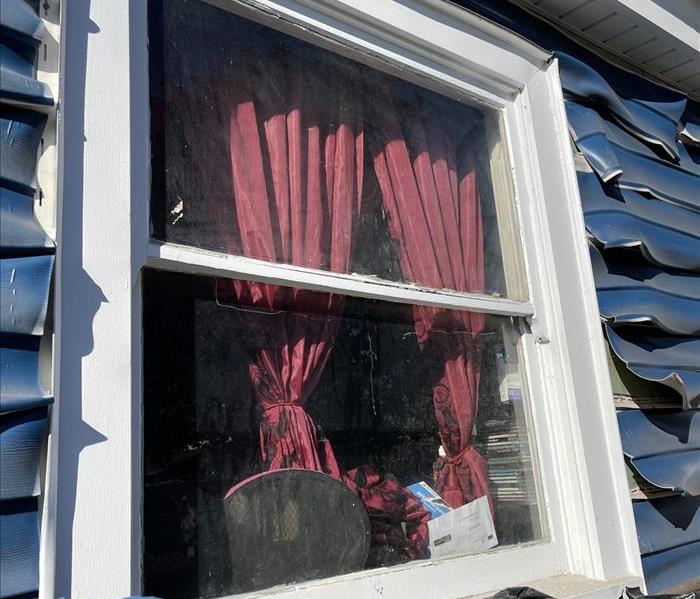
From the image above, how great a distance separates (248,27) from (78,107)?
0.55m

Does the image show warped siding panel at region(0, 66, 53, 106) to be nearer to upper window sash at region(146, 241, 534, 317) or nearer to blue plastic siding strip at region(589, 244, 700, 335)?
upper window sash at region(146, 241, 534, 317)

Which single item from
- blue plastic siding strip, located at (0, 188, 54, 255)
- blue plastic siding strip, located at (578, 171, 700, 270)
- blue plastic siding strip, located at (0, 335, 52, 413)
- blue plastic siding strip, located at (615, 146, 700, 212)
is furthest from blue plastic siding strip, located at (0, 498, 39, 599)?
blue plastic siding strip, located at (615, 146, 700, 212)

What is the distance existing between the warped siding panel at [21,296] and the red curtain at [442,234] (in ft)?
2.89

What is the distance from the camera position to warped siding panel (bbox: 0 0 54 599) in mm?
954

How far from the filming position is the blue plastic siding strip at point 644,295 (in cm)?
207

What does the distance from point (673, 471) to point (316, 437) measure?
1.10 meters

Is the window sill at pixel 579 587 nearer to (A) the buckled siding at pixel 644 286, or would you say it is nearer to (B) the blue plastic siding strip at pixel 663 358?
(A) the buckled siding at pixel 644 286

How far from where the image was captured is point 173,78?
1462 mm

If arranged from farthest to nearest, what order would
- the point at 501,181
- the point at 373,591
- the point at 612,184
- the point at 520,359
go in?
the point at 612,184 < the point at 501,181 < the point at 520,359 < the point at 373,591

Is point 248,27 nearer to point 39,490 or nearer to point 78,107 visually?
→ point 78,107

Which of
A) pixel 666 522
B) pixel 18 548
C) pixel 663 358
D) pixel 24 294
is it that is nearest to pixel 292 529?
pixel 18 548

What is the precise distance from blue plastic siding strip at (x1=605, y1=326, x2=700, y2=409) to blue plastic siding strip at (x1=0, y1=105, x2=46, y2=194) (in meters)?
1.51

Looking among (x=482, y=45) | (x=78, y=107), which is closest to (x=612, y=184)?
(x=482, y=45)

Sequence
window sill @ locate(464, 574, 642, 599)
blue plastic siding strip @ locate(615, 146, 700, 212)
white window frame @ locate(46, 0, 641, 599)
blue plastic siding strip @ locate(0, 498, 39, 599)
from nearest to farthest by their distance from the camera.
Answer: blue plastic siding strip @ locate(0, 498, 39, 599) < white window frame @ locate(46, 0, 641, 599) < window sill @ locate(464, 574, 642, 599) < blue plastic siding strip @ locate(615, 146, 700, 212)
